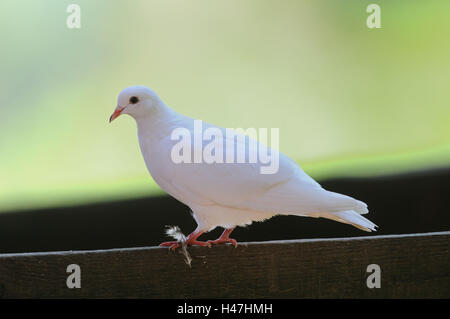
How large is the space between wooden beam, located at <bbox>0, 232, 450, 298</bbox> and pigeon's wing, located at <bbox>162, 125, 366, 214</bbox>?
0.83ft

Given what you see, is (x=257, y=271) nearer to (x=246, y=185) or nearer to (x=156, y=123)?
(x=246, y=185)

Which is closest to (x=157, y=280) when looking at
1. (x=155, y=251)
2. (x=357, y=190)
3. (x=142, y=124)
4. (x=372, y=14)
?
(x=155, y=251)

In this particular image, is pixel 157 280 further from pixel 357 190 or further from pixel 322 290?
pixel 357 190

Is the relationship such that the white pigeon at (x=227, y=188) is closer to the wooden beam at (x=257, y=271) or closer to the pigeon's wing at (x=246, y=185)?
the pigeon's wing at (x=246, y=185)

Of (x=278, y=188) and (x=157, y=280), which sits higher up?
(x=278, y=188)

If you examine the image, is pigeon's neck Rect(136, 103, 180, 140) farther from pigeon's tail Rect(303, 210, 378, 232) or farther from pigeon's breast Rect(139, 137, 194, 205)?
pigeon's tail Rect(303, 210, 378, 232)

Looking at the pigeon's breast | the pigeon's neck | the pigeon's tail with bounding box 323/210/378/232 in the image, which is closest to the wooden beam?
the pigeon's tail with bounding box 323/210/378/232

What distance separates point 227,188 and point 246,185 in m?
0.07

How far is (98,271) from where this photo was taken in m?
1.69

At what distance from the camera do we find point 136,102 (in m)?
2.12

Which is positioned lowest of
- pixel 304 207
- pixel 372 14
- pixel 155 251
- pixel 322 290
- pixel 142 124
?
pixel 322 290

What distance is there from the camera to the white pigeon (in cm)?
195

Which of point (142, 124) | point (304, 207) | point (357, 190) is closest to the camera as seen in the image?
point (304, 207)

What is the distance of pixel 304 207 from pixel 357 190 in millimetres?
936
